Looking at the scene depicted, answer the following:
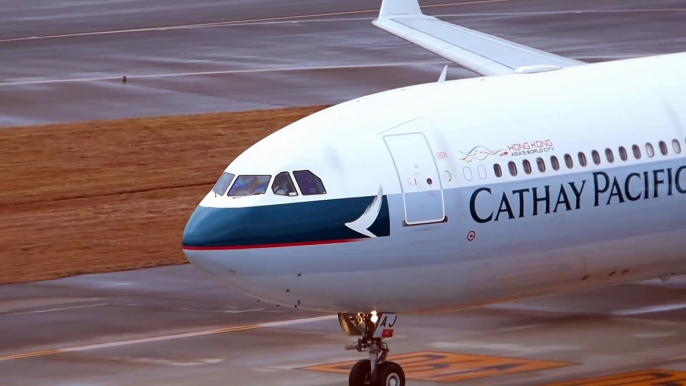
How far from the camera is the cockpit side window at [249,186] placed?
1784 cm

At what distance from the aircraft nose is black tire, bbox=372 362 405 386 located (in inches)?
107

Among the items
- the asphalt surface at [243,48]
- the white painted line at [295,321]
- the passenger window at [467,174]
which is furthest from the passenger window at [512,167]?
the asphalt surface at [243,48]

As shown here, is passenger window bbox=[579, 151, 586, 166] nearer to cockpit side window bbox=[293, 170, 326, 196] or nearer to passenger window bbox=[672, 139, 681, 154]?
passenger window bbox=[672, 139, 681, 154]

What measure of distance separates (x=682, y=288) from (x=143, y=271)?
10203 mm

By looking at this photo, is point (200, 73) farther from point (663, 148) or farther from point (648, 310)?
point (663, 148)

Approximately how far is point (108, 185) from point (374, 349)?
18.1m

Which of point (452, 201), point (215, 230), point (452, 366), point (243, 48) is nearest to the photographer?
point (215, 230)

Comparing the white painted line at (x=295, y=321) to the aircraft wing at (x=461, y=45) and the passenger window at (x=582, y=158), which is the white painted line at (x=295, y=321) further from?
the passenger window at (x=582, y=158)

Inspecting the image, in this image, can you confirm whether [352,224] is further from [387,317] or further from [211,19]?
[211,19]

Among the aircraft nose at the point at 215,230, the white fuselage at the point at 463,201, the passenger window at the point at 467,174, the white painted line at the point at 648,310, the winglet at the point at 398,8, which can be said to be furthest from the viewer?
the winglet at the point at 398,8

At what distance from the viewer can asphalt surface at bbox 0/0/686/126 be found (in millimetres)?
44094

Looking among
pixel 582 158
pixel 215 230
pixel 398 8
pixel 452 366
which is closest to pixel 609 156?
pixel 582 158

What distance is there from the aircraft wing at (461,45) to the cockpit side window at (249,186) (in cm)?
1033

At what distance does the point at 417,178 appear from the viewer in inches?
714
